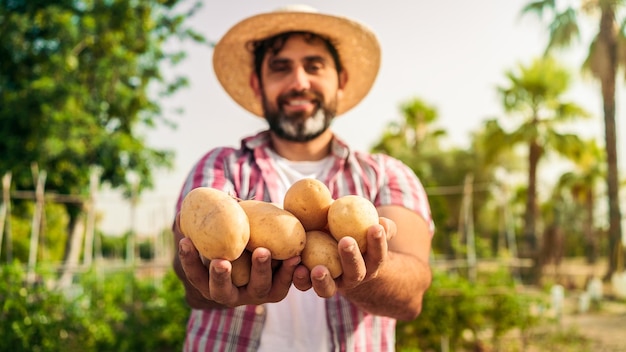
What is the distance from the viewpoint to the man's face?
188 centimetres

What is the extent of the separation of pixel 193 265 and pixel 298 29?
45.9 inches

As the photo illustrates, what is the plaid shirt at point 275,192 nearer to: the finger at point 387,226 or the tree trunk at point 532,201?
the finger at point 387,226

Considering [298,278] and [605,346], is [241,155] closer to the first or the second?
[298,278]

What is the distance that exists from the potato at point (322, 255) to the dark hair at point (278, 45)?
3.15ft

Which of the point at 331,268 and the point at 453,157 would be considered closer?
the point at 331,268

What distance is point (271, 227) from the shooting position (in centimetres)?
129

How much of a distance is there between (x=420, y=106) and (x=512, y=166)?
209 inches

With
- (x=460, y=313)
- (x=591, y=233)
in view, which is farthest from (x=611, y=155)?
(x=460, y=313)

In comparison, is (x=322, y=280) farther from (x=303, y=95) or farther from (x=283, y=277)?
(x=303, y=95)

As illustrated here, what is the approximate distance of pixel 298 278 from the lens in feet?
4.03

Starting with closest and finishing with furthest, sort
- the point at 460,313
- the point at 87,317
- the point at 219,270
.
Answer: the point at 219,270 < the point at 87,317 < the point at 460,313

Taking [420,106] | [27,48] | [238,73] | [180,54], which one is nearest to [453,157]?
[420,106]

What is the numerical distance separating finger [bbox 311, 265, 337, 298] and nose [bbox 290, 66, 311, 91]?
2.81ft

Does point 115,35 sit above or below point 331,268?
A: above
